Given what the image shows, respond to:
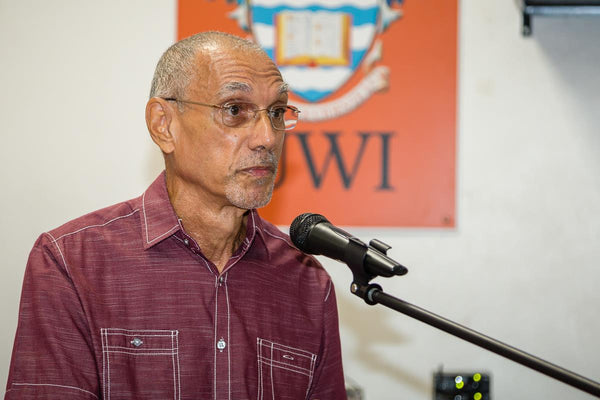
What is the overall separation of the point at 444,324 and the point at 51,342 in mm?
923

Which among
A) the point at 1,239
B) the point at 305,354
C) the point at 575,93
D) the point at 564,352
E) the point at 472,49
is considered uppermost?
the point at 472,49

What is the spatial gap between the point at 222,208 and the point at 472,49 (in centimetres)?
160

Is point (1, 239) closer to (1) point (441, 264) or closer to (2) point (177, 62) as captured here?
(2) point (177, 62)

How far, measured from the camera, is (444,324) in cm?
123

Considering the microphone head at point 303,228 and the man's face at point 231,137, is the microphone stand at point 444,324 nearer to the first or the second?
the microphone head at point 303,228

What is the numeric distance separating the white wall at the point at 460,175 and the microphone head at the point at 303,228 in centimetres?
144

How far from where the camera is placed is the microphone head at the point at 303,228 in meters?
1.46

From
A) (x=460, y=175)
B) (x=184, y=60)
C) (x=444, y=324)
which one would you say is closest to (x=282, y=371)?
(x=444, y=324)

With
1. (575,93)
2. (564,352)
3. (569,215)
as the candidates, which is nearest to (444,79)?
(575,93)

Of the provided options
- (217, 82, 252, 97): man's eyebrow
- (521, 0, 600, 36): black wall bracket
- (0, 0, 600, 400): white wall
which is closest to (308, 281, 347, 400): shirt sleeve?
(217, 82, 252, 97): man's eyebrow

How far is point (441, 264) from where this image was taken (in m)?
2.90

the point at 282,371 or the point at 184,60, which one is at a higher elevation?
the point at 184,60

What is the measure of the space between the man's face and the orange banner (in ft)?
3.52

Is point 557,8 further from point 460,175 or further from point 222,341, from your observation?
point 222,341
